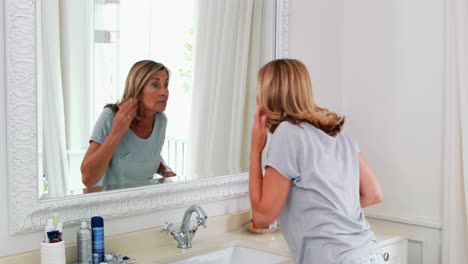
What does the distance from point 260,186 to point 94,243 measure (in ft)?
1.82

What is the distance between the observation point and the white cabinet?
8.14 feet

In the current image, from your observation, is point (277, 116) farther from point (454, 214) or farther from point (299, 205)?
point (454, 214)

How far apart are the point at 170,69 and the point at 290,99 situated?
54 centimetres

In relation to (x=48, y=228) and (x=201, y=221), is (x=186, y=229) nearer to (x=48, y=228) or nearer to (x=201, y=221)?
(x=201, y=221)

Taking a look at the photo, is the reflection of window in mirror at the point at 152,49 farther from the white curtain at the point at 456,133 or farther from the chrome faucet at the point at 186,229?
the white curtain at the point at 456,133

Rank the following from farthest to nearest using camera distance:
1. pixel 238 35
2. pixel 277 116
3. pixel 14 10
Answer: pixel 238 35 → pixel 277 116 → pixel 14 10

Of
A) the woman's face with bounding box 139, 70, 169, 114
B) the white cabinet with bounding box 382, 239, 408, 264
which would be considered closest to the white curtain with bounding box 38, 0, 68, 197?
the woman's face with bounding box 139, 70, 169, 114

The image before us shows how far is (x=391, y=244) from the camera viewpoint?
2.50m

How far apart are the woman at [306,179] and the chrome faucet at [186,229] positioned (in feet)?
1.11

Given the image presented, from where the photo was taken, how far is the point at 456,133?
8.35ft

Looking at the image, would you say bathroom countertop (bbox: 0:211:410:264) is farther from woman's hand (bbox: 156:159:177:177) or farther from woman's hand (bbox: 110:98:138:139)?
woman's hand (bbox: 110:98:138:139)

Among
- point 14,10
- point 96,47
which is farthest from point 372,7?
point 14,10

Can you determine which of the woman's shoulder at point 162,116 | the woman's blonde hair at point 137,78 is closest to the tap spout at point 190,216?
the woman's shoulder at point 162,116

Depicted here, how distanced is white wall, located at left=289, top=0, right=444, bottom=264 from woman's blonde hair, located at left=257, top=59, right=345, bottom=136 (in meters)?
0.86
